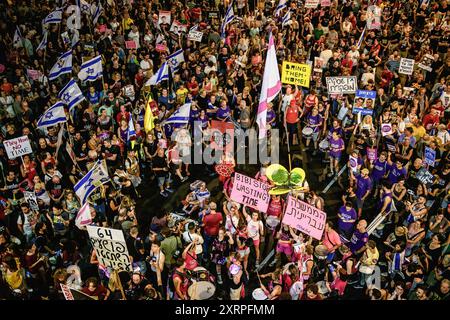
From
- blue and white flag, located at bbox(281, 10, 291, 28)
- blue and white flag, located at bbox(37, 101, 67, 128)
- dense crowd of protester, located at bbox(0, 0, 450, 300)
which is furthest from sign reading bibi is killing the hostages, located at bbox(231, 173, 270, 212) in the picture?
blue and white flag, located at bbox(281, 10, 291, 28)

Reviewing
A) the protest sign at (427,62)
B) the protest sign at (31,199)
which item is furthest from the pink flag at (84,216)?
the protest sign at (427,62)

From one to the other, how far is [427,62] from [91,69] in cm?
982

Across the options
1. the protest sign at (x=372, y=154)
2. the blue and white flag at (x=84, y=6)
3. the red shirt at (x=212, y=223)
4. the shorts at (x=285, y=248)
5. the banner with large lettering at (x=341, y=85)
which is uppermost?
the blue and white flag at (x=84, y=6)

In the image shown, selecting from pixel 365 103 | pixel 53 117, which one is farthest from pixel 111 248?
pixel 365 103

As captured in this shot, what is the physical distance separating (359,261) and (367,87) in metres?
5.63

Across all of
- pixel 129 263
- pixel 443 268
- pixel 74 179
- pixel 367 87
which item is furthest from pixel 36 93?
pixel 443 268

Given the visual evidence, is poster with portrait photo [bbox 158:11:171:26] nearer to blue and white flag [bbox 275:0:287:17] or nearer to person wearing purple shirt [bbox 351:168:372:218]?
blue and white flag [bbox 275:0:287:17]

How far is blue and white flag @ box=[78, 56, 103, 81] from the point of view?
13531 mm

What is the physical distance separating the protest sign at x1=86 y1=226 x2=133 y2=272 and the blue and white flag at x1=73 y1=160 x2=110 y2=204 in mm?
1688

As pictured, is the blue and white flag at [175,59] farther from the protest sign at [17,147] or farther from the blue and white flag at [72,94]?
the protest sign at [17,147]

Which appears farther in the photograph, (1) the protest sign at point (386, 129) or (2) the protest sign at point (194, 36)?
(2) the protest sign at point (194, 36)

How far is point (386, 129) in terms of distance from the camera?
11945 millimetres

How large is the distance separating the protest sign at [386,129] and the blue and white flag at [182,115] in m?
4.80

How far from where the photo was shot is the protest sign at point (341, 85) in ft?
43.0
